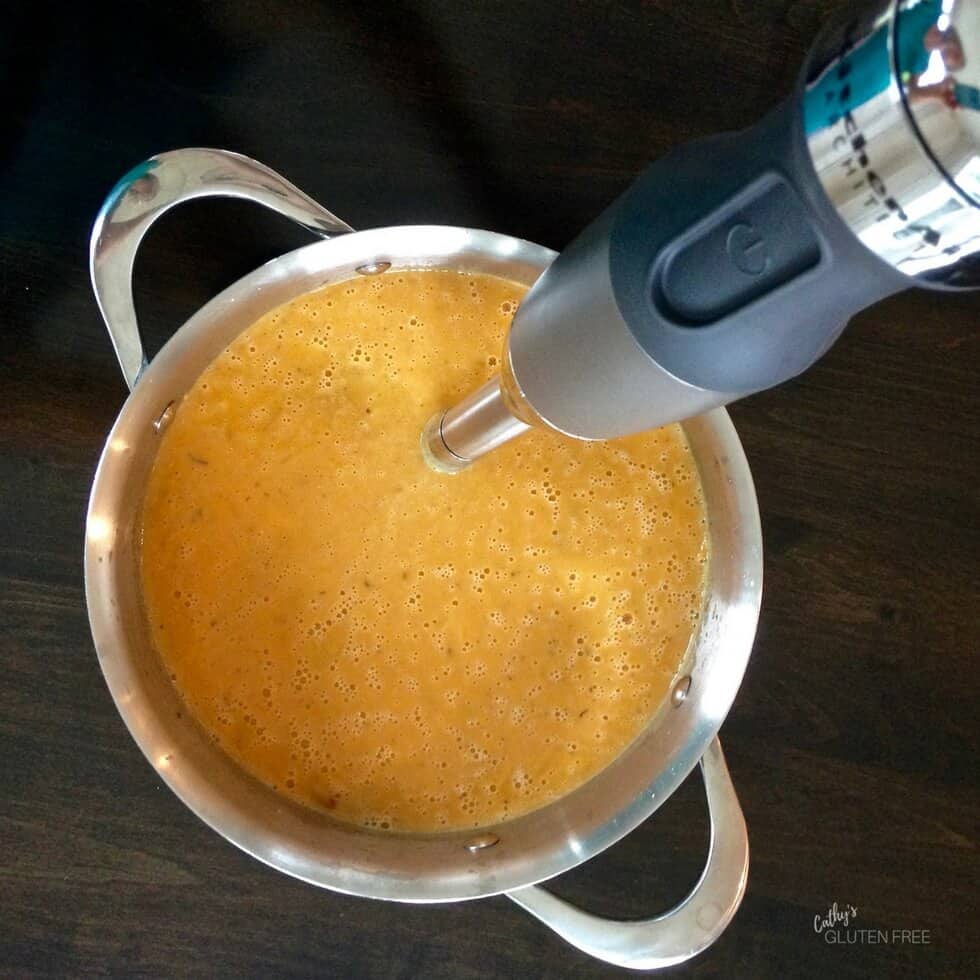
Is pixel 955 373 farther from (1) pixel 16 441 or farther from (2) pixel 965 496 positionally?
(1) pixel 16 441

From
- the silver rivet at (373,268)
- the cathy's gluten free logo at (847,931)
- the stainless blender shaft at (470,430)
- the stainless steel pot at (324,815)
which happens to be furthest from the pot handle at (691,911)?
the silver rivet at (373,268)

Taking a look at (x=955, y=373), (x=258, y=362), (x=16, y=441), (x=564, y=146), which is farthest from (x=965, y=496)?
(x=16, y=441)

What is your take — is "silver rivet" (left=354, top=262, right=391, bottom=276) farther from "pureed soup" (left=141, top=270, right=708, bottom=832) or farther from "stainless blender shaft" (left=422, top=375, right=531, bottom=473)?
"stainless blender shaft" (left=422, top=375, right=531, bottom=473)

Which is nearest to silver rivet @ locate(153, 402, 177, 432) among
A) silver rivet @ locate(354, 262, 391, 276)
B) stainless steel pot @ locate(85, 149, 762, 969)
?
stainless steel pot @ locate(85, 149, 762, 969)

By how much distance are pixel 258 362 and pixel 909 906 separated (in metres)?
0.70

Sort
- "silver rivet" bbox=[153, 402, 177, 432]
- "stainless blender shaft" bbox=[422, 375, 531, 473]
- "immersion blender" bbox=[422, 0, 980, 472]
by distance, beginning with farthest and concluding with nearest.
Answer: "silver rivet" bbox=[153, 402, 177, 432], "stainless blender shaft" bbox=[422, 375, 531, 473], "immersion blender" bbox=[422, 0, 980, 472]

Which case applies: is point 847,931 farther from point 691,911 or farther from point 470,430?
point 470,430

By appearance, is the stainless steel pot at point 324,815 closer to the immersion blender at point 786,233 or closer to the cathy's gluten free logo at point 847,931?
the cathy's gluten free logo at point 847,931

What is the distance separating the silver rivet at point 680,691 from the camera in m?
0.75

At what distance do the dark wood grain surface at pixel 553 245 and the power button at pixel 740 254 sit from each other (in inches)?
19.5

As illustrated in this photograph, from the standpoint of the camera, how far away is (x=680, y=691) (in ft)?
2.47

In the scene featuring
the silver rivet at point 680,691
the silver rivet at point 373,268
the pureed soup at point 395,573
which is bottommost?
the silver rivet at point 680,691

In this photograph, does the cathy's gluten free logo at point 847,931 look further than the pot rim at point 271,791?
Yes

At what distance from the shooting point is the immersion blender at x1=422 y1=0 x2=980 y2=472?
0.25 meters
